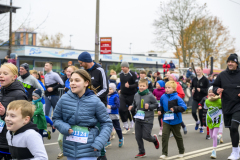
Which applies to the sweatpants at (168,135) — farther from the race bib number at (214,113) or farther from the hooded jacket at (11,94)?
the hooded jacket at (11,94)

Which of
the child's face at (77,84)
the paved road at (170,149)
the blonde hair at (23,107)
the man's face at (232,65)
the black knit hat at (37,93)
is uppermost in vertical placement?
the man's face at (232,65)

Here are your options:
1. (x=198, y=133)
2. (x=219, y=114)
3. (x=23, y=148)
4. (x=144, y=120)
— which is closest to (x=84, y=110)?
(x=23, y=148)

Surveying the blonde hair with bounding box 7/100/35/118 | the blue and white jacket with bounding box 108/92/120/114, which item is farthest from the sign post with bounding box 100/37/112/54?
the blonde hair with bounding box 7/100/35/118

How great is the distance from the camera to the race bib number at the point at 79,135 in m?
3.90

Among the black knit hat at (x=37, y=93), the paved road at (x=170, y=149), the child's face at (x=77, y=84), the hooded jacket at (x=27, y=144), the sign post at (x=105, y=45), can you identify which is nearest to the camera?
the hooded jacket at (x=27, y=144)

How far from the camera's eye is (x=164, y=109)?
757cm

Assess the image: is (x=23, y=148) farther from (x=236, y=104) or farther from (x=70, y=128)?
(x=236, y=104)

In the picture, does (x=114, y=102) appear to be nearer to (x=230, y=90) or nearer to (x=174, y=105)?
(x=174, y=105)

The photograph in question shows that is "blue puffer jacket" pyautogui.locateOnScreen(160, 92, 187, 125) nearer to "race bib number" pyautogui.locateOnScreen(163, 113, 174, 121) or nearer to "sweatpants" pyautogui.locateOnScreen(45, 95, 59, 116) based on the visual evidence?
"race bib number" pyautogui.locateOnScreen(163, 113, 174, 121)

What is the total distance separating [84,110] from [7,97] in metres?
1.12

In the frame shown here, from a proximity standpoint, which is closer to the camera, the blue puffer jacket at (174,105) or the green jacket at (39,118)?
the blue puffer jacket at (174,105)

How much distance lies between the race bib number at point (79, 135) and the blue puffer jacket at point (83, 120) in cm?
4

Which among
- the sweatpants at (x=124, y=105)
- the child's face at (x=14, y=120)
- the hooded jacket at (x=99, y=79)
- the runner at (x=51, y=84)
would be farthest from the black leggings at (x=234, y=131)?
the runner at (x=51, y=84)

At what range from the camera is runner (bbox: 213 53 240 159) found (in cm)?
702
